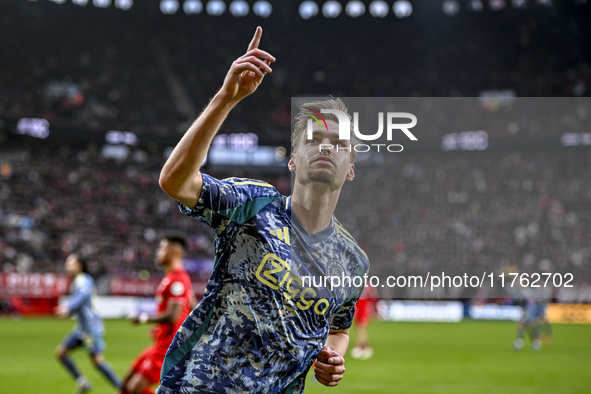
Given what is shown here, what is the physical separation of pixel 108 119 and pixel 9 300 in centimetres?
1576

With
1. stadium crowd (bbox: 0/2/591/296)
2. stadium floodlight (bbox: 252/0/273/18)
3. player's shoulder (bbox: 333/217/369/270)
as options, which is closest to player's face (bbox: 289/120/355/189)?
player's shoulder (bbox: 333/217/369/270)

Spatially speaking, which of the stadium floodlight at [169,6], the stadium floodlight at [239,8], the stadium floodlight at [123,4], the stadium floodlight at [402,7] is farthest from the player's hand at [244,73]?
the stadium floodlight at [123,4]

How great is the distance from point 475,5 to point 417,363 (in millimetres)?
30555

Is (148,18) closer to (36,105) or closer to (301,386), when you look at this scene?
(36,105)

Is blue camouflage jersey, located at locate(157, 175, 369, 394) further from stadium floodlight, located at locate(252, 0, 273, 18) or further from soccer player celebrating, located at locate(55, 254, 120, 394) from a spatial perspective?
stadium floodlight, located at locate(252, 0, 273, 18)

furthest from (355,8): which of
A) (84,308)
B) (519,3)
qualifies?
(84,308)

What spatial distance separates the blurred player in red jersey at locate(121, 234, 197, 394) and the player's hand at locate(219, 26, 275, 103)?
527 cm

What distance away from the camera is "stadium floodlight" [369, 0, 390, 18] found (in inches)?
1590

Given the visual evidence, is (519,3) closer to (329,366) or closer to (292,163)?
(292,163)

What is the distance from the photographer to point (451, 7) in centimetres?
3975

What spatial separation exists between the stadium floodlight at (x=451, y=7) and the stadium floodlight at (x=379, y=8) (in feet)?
11.7

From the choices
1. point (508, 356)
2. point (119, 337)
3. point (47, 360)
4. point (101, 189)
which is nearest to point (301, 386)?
point (47, 360)

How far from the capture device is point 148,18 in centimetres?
4362

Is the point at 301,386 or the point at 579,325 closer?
the point at 301,386
